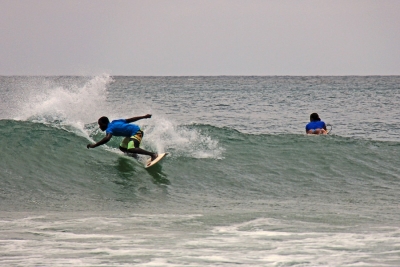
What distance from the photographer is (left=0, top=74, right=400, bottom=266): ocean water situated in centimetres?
732

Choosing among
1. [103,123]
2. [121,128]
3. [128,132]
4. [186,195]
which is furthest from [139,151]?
[186,195]

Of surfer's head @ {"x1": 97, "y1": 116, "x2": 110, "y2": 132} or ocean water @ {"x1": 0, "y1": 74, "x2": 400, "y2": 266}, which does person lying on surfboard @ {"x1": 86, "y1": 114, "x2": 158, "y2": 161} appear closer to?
surfer's head @ {"x1": 97, "y1": 116, "x2": 110, "y2": 132}

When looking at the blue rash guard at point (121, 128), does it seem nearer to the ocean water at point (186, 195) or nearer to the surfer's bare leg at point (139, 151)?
the surfer's bare leg at point (139, 151)

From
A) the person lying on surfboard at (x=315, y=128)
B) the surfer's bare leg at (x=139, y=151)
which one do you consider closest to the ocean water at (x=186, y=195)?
the surfer's bare leg at (x=139, y=151)

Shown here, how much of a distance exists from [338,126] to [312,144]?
10251mm

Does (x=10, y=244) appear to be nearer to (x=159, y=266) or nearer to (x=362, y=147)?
(x=159, y=266)

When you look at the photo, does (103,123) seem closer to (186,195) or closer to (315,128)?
(186,195)

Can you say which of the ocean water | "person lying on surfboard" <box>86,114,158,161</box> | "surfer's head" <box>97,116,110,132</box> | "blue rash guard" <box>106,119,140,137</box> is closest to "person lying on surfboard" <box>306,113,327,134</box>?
the ocean water

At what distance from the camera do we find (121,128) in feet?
42.2

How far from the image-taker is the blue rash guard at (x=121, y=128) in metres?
12.8

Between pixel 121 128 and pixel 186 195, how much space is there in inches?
86.0

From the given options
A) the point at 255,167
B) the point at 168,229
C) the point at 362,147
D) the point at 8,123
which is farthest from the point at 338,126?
the point at 168,229

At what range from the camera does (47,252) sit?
23.8ft

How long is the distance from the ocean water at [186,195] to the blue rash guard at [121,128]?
0.77 meters
